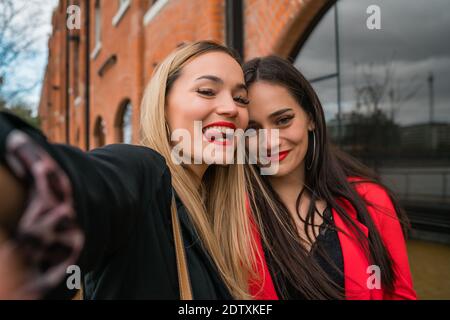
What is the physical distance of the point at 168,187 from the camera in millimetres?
790

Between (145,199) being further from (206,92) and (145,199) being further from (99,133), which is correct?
(99,133)

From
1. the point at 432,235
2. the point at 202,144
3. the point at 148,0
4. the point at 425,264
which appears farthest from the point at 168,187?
the point at 148,0

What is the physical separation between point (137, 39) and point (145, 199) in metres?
6.86

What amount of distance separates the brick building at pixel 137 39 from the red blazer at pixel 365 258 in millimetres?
2155

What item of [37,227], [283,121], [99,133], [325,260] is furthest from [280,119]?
[99,133]

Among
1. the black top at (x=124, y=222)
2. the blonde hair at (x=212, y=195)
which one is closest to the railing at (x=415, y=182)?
the blonde hair at (x=212, y=195)

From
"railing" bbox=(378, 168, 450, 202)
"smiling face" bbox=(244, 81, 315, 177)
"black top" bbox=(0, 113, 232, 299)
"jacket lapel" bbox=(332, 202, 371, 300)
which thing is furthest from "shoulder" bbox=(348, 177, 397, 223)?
"railing" bbox=(378, 168, 450, 202)

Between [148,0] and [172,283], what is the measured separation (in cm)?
735

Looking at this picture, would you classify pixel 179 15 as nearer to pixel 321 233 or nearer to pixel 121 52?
pixel 121 52

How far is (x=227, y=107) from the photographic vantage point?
112cm

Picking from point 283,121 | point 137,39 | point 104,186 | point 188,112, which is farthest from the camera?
point 137,39

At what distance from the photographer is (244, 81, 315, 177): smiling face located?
4.70 ft

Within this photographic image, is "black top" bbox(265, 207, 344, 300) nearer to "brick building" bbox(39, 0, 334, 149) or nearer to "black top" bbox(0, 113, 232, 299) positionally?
"black top" bbox(0, 113, 232, 299)

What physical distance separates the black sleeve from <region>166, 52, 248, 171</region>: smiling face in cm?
36
